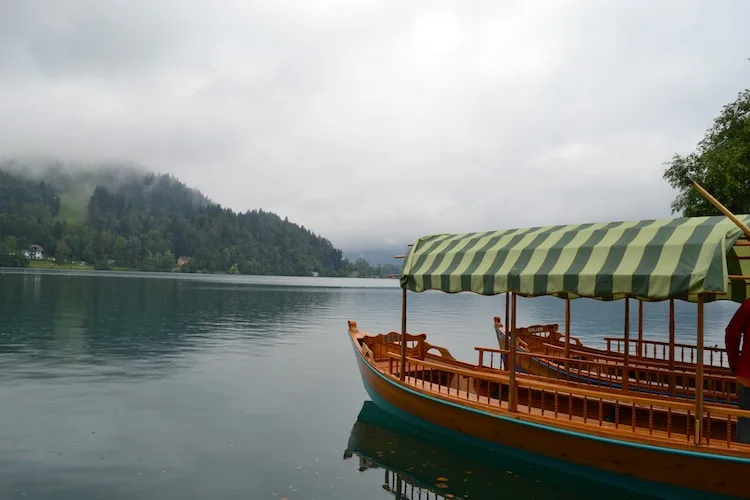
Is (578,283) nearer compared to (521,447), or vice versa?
(578,283)

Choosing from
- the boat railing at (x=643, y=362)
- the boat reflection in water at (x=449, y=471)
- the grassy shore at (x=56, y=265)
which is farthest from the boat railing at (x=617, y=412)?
the grassy shore at (x=56, y=265)

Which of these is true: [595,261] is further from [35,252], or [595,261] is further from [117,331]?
[35,252]

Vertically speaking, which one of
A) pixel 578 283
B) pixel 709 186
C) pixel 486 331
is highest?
pixel 709 186

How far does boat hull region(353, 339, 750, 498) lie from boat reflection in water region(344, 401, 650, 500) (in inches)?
10.9

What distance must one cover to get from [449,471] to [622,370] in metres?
4.86

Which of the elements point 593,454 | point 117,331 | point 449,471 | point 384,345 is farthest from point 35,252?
point 593,454

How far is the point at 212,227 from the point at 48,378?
597ft

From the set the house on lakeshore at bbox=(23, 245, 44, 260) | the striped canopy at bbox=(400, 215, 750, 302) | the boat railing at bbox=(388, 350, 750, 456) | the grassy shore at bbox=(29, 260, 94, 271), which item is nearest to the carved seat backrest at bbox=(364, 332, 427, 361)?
the boat railing at bbox=(388, 350, 750, 456)

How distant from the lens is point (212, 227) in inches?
7554

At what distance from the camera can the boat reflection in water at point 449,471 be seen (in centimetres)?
901

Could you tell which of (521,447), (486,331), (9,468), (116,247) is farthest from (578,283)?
(116,247)

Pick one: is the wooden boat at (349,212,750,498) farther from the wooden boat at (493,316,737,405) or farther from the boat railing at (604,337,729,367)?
the boat railing at (604,337,729,367)

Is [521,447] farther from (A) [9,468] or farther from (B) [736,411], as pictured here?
(A) [9,468]

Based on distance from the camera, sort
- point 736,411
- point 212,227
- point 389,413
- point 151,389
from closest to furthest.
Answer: point 736,411 → point 389,413 → point 151,389 → point 212,227
